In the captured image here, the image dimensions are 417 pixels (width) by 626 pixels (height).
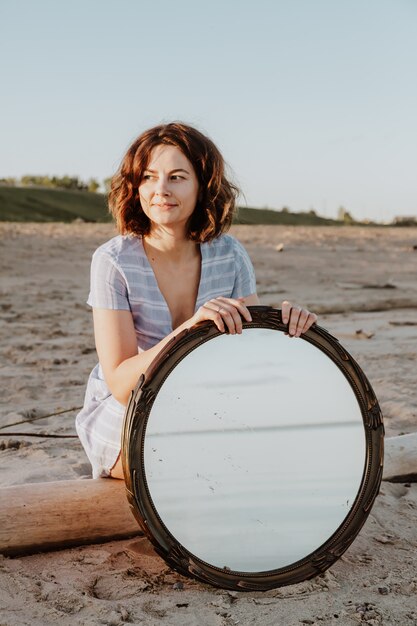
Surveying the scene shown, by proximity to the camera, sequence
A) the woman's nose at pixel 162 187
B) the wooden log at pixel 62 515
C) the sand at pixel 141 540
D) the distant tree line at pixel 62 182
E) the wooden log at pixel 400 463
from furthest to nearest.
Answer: the distant tree line at pixel 62 182 → the wooden log at pixel 400 463 → the woman's nose at pixel 162 187 → the wooden log at pixel 62 515 → the sand at pixel 141 540

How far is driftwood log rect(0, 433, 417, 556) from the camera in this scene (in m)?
2.41

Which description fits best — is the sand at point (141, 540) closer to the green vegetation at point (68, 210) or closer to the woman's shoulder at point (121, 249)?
the woman's shoulder at point (121, 249)

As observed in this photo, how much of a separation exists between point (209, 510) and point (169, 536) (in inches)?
5.4

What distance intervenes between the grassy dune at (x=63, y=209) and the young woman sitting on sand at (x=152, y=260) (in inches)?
1316

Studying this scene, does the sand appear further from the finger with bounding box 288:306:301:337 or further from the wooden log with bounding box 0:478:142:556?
the finger with bounding box 288:306:301:337

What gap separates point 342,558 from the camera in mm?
2443

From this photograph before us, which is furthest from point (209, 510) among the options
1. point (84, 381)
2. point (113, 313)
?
point (84, 381)

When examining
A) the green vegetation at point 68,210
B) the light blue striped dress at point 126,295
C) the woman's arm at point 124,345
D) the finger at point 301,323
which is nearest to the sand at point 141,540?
the light blue striped dress at point 126,295

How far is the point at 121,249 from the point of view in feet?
8.48

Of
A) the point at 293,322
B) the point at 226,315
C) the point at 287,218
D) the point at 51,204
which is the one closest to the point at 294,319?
the point at 293,322

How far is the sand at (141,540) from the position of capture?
2098 millimetres

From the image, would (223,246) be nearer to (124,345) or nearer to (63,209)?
(124,345)

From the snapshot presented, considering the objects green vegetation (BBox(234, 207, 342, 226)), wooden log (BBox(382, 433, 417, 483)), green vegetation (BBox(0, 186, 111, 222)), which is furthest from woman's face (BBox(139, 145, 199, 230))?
green vegetation (BBox(0, 186, 111, 222))

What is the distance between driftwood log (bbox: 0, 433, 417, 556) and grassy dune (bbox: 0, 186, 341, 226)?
33.7m
